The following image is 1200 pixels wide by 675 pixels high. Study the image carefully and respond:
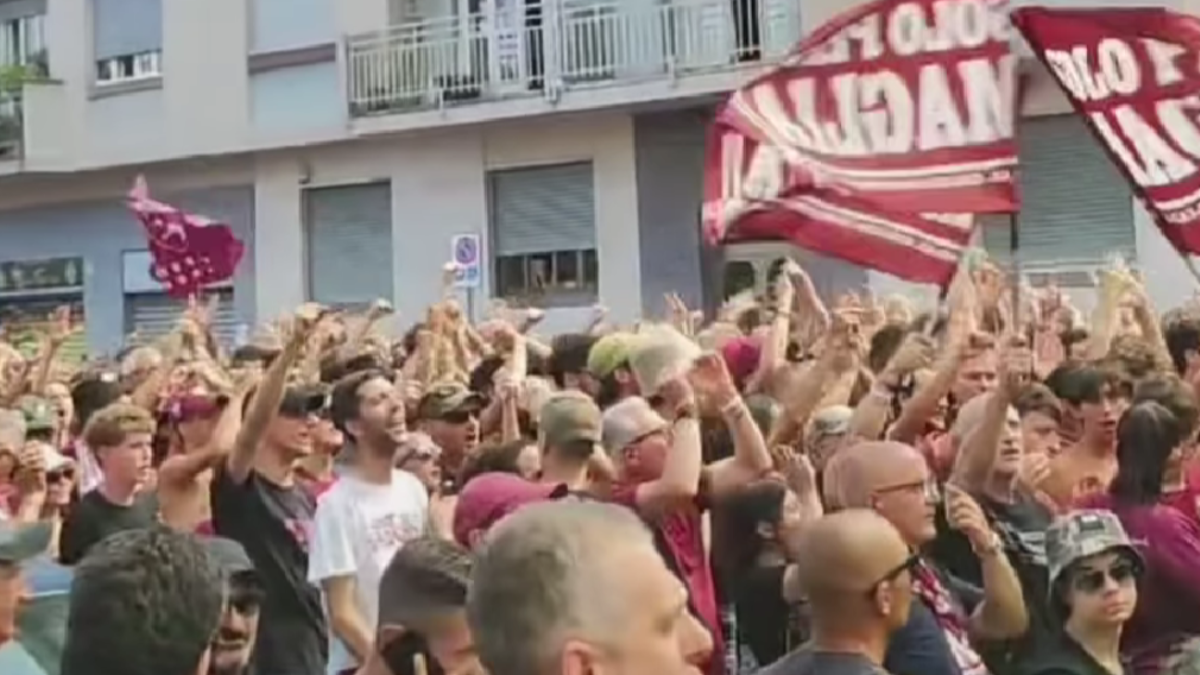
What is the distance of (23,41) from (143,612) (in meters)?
28.0

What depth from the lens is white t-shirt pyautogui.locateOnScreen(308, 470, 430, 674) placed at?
6.69 meters

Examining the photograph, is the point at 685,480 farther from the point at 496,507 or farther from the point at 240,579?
the point at 240,579

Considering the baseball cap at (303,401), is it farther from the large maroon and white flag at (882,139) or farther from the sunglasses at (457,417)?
Answer: the large maroon and white flag at (882,139)

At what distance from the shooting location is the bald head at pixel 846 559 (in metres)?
4.75

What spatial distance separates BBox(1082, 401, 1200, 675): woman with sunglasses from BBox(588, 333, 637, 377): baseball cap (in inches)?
109

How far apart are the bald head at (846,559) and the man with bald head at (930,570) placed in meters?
0.39

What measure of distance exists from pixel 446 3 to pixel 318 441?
1863 centimetres

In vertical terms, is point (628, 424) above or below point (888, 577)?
above

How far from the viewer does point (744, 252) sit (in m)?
21.9

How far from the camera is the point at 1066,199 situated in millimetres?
20516

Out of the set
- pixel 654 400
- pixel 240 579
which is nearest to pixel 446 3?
pixel 654 400

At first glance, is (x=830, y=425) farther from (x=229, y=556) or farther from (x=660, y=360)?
(x=229, y=556)

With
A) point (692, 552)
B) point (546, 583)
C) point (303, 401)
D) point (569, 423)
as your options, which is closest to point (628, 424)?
point (569, 423)

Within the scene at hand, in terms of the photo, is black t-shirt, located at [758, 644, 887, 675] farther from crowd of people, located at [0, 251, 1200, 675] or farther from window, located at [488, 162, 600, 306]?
window, located at [488, 162, 600, 306]
